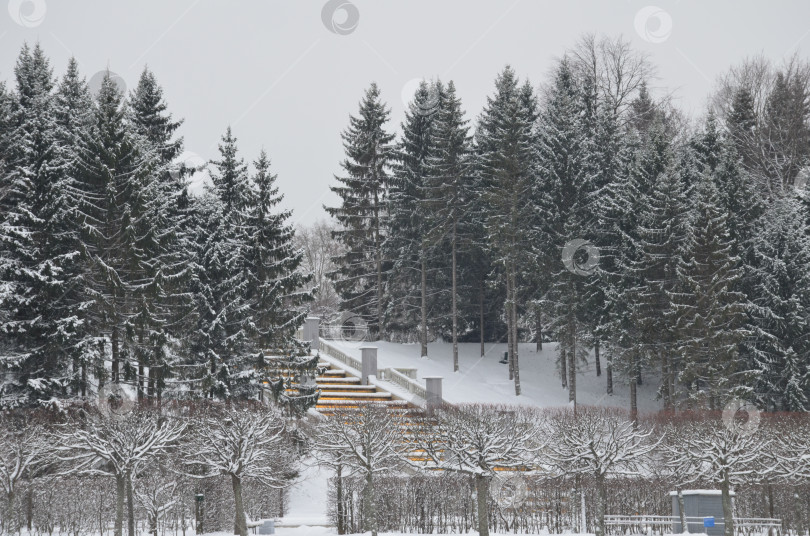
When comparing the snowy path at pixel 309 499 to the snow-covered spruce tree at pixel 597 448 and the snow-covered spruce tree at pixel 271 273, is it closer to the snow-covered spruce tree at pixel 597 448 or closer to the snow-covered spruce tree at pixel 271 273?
the snow-covered spruce tree at pixel 271 273

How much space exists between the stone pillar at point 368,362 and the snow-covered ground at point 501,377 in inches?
98.4

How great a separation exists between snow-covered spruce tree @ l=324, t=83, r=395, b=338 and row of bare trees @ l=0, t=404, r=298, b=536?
952 inches

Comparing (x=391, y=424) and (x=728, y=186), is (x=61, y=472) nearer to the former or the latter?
(x=391, y=424)

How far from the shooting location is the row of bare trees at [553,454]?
994 inches

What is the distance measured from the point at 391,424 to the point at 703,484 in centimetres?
1066

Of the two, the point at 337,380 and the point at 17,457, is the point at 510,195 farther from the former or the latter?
the point at 17,457

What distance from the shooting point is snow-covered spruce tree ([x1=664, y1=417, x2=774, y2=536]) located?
25.2 meters

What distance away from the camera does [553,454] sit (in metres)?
26.7

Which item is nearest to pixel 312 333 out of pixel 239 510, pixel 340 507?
pixel 340 507

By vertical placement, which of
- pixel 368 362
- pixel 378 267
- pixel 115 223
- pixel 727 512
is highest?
pixel 378 267

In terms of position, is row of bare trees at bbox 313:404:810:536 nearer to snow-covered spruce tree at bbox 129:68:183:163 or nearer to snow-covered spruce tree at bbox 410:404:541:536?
snow-covered spruce tree at bbox 410:404:541:536

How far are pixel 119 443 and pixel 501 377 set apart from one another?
25.0m

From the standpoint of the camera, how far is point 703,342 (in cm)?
3691

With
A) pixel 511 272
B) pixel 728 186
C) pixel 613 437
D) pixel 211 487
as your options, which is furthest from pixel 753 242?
pixel 211 487
